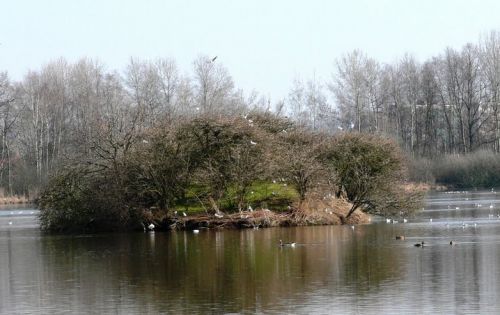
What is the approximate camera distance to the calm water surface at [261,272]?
19.6 m

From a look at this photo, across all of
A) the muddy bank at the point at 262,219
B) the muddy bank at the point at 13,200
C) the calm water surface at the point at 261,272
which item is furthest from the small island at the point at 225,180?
the muddy bank at the point at 13,200

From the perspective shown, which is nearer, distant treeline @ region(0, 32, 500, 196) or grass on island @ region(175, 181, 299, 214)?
grass on island @ region(175, 181, 299, 214)

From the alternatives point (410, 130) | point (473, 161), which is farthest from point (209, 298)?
point (410, 130)

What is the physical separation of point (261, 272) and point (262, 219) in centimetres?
1646

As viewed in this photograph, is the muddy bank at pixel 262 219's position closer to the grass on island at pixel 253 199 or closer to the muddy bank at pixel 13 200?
the grass on island at pixel 253 199

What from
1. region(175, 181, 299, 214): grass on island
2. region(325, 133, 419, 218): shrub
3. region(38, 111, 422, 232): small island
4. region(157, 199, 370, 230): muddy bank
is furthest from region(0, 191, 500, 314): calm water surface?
region(325, 133, 419, 218): shrub

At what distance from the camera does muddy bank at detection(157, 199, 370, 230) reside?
41781 mm

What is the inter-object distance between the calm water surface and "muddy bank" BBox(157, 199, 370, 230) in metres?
1.49

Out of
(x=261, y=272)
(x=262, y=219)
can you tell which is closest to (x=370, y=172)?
(x=262, y=219)

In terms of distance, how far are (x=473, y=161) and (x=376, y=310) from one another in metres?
67.9

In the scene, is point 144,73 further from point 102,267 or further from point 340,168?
point 102,267

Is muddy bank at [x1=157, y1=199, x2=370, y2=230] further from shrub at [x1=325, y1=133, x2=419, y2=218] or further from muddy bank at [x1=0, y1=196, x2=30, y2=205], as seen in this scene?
muddy bank at [x1=0, y1=196, x2=30, y2=205]

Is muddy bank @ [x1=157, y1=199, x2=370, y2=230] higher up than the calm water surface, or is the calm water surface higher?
muddy bank @ [x1=157, y1=199, x2=370, y2=230]

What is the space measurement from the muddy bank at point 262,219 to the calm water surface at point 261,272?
4.88 feet
